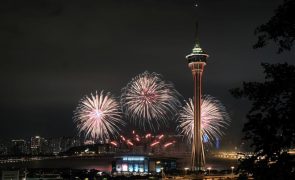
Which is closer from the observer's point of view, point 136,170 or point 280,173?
point 280,173

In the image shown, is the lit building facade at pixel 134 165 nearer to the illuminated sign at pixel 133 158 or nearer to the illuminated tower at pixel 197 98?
the illuminated sign at pixel 133 158

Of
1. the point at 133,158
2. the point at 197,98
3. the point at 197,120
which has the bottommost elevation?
the point at 133,158

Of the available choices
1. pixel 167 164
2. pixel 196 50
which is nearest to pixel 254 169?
pixel 196 50

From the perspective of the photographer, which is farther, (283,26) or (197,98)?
(197,98)

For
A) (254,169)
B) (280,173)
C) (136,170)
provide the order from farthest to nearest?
(136,170)
(254,169)
(280,173)

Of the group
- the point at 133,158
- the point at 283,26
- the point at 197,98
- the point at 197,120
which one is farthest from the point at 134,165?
the point at 283,26

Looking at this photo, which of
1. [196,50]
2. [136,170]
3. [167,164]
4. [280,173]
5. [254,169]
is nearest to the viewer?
[280,173]

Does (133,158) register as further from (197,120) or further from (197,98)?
(197,98)

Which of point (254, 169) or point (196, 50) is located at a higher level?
point (196, 50)

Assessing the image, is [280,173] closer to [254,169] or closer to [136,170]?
[254,169]
